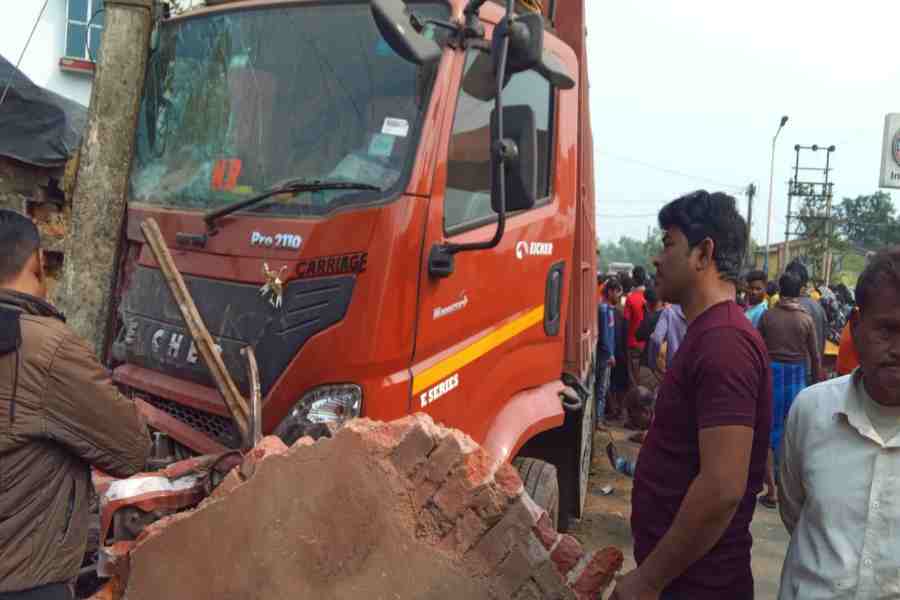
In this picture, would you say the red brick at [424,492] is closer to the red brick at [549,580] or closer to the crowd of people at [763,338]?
the red brick at [549,580]

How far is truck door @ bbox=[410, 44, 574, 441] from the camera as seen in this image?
8.80 feet

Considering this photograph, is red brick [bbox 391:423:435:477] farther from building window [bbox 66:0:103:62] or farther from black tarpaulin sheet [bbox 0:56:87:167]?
building window [bbox 66:0:103:62]

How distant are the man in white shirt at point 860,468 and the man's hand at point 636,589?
0.99ft

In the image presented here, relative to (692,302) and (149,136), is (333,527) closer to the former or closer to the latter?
(692,302)

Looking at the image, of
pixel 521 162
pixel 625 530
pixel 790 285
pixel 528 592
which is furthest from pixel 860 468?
pixel 790 285

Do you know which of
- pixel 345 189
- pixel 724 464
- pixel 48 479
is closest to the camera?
pixel 724 464

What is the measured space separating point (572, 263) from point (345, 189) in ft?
5.74

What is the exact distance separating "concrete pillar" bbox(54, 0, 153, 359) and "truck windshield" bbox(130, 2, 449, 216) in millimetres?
128

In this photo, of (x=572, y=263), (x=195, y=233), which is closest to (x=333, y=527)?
(x=195, y=233)

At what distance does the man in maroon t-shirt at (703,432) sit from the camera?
173 centimetres

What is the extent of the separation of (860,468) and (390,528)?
3.80 ft

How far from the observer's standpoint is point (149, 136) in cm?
333

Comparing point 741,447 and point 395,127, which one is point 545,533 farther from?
point 395,127

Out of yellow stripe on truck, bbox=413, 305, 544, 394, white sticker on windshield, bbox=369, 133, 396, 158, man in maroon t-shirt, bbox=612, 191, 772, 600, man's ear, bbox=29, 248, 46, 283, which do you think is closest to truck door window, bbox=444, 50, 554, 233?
white sticker on windshield, bbox=369, 133, 396, 158
